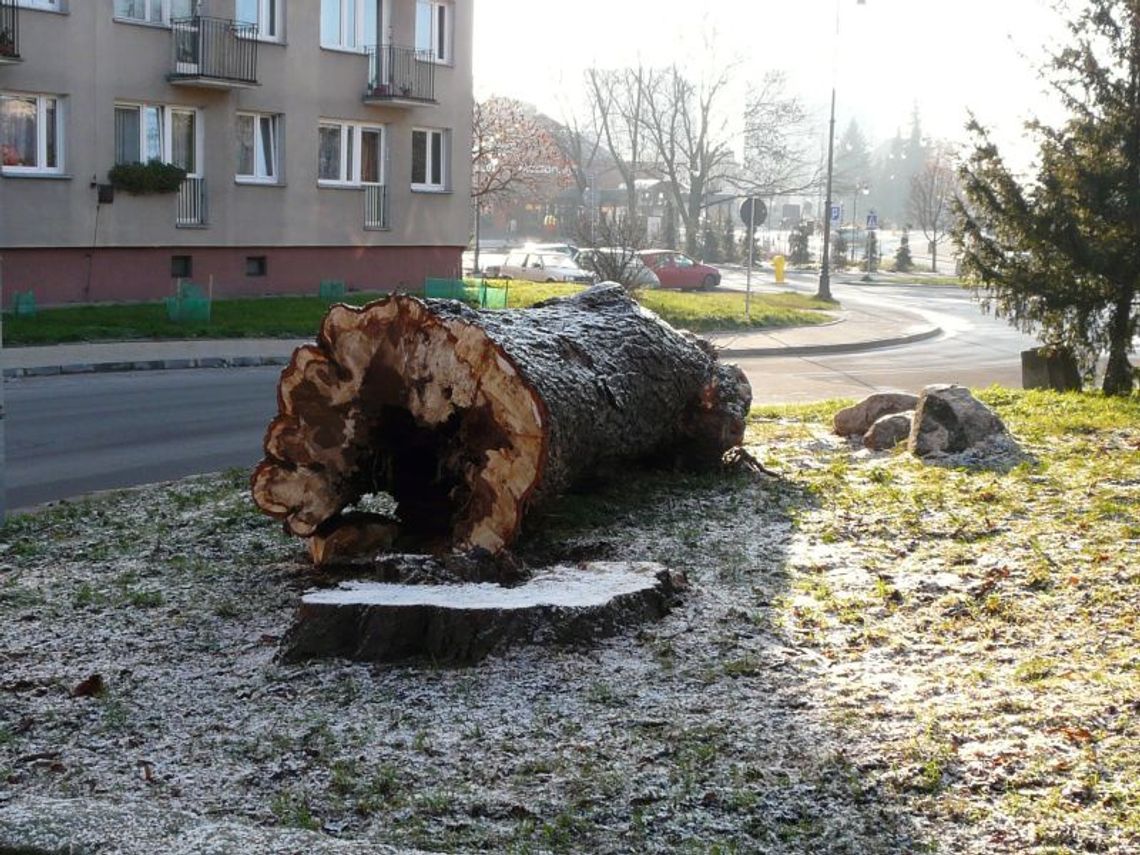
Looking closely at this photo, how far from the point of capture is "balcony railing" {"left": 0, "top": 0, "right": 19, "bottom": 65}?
23750mm

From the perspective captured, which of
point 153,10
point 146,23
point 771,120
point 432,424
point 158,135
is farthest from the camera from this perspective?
point 771,120

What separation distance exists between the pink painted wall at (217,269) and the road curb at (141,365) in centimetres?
545

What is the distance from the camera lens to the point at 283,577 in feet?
22.8

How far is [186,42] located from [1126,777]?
84.9 ft

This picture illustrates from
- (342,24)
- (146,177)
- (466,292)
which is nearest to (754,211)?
(466,292)

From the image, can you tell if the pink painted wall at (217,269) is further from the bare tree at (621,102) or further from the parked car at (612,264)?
the bare tree at (621,102)

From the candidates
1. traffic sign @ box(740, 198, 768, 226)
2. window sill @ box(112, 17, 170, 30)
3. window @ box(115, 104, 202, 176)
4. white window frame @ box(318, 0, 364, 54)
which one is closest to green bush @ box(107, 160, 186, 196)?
window @ box(115, 104, 202, 176)

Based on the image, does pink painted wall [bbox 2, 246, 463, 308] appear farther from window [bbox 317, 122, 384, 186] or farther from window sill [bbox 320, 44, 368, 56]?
window sill [bbox 320, 44, 368, 56]

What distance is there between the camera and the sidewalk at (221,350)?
1889 centimetres

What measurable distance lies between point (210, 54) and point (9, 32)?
14.0ft

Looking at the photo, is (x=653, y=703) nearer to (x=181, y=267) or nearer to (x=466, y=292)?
(x=181, y=267)

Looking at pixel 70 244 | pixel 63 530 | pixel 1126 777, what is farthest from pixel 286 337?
pixel 1126 777

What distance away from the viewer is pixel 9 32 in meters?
24.0

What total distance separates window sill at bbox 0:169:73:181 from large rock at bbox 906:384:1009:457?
1891 cm
